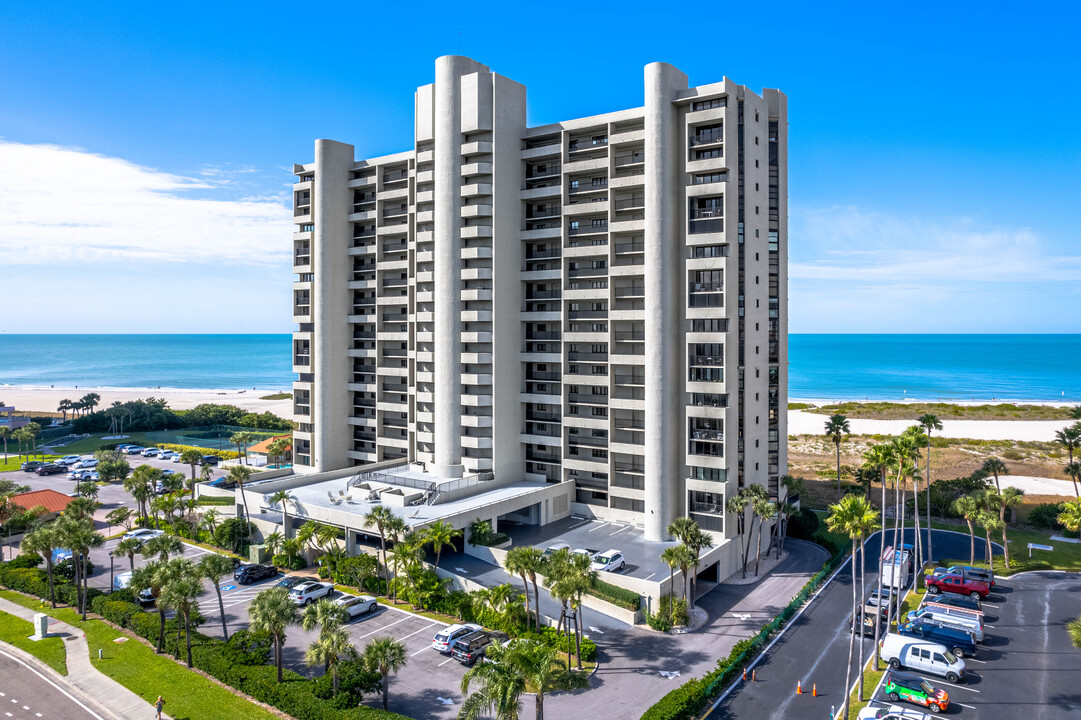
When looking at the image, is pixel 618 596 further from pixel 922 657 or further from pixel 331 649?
pixel 331 649

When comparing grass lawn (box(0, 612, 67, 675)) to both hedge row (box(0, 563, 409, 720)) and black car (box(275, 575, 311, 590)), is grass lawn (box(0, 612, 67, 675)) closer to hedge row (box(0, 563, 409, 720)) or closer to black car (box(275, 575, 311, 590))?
hedge row (box(0, 563, 409, 720))

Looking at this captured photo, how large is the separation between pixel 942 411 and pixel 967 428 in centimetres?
2584

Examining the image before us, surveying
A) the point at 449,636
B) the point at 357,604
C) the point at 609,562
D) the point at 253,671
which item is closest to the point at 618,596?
the point at 609,562

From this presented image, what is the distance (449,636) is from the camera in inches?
1518

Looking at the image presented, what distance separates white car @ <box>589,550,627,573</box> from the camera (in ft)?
155

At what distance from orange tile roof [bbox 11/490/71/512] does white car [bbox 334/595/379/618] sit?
4156cm

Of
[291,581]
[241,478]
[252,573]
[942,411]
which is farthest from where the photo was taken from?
[942,411]

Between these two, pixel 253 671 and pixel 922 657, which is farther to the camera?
pixel 922 657

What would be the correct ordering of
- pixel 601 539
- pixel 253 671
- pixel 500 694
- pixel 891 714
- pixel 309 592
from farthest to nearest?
pixel 601 539 < pixel 309 592 < pixel 253 671 < pixel 891 714 < pixel 500 694

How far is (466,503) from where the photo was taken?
188 ft

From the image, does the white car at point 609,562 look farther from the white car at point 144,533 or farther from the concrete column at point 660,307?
the white car at point 144,533

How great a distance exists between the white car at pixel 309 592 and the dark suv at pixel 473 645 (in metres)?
13.9

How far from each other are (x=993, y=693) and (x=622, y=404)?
32639 mm

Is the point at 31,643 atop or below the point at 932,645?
below
